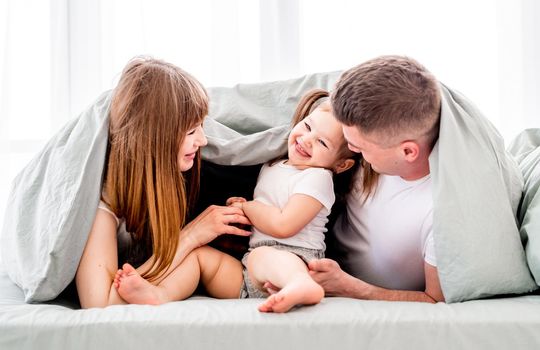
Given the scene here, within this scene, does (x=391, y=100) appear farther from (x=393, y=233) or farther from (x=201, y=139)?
(x=201, y=139)

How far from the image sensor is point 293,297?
104 cm

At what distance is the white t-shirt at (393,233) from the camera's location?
1294mm

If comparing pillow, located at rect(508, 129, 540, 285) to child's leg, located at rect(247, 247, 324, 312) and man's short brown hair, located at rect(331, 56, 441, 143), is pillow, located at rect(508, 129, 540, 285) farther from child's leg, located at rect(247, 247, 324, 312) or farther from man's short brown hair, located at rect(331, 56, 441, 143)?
child's leg, located at rect(247, 247, 324, 312)

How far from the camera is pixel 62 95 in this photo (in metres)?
2.43

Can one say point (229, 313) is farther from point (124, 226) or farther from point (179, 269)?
point (124, 226)

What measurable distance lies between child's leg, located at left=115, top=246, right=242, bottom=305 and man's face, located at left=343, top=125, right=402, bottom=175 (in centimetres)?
39

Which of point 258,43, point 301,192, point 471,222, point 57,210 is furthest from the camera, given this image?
point 258,43

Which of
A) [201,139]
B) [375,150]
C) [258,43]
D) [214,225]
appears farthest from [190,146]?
[258,43]

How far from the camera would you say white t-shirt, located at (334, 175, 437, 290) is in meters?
1.29

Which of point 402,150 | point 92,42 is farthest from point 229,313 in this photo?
point 92,42

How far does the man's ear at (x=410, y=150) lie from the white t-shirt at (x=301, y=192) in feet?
0.71

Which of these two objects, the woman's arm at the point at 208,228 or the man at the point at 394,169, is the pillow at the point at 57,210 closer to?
the woman's arm at the point at 208,228

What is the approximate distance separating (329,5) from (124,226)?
130cm

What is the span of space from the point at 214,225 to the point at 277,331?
0.42 meters
